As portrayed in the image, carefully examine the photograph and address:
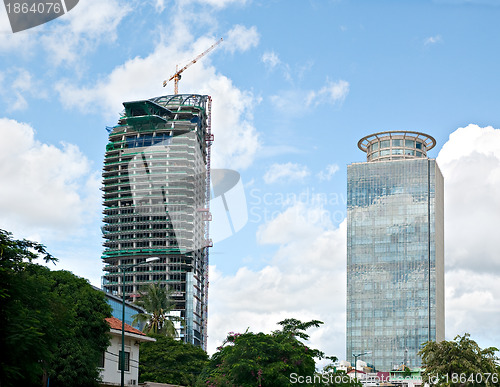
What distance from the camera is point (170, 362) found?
89.9 m

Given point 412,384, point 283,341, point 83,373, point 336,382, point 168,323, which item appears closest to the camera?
point 83,373

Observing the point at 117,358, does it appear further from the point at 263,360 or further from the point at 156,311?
the point at 156,311

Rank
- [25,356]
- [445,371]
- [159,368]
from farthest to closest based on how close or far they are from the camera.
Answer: [159,368] < [445,371] < [25,356]

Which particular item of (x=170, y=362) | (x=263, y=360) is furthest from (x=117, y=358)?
(x=170, y=362)

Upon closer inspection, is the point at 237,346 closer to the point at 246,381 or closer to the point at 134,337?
the point at 246,381

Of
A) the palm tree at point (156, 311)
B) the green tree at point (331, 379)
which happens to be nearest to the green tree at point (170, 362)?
the palm tree at point (156, 311)

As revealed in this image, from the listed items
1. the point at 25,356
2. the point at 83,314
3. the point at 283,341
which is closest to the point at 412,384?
the point at 283,341

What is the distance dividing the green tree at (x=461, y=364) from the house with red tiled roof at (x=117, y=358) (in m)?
23.2

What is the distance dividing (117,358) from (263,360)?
35.8ft

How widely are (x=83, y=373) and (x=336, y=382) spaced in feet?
83.9

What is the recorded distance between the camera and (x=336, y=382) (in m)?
61.1

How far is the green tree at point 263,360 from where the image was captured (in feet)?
164

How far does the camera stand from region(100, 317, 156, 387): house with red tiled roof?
168 ft

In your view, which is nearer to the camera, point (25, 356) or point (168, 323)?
point (25, 356)
